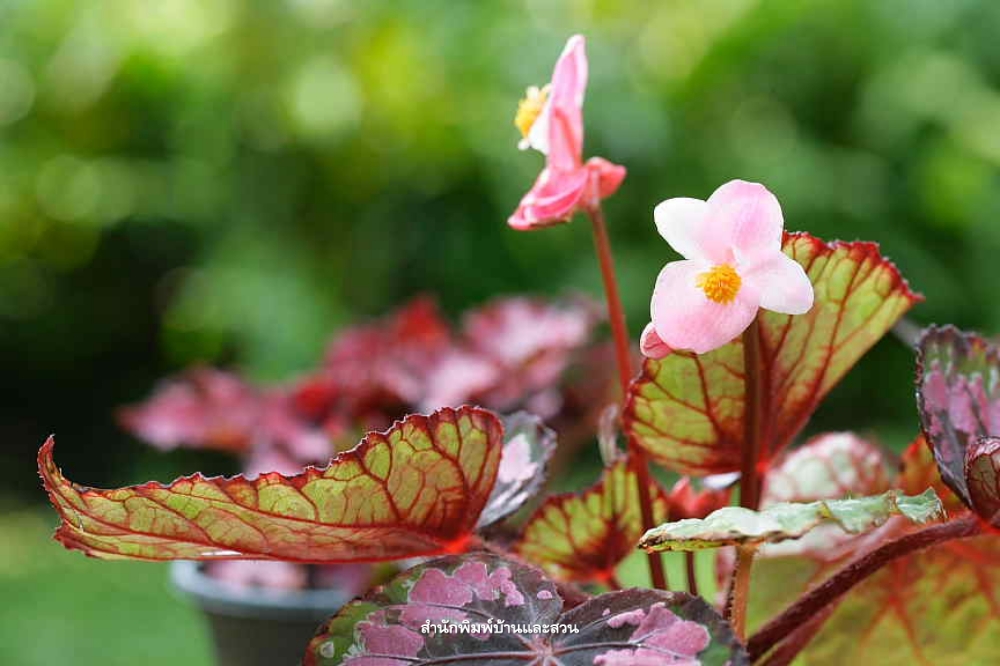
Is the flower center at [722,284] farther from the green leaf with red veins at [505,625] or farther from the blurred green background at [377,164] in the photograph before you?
the blurred green background at [377,164]

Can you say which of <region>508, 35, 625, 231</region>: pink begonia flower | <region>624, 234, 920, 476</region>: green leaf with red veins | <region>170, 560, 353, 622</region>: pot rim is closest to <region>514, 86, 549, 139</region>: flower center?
<region>508, 35, 625, 231</region>: pink begonia flower

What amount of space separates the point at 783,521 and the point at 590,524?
170 millimetres

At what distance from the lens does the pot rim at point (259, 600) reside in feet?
2.56

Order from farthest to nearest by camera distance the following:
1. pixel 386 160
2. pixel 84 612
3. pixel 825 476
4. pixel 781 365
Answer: pixel 386 160
pixel 84 612
pixel 825 476
pixel 781 365

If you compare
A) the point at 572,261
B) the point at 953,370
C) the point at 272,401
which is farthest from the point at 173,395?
the point at 572,261

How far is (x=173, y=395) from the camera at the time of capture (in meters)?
0.99

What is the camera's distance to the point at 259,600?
79cm

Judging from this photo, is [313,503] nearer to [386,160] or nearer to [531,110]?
[531,110]

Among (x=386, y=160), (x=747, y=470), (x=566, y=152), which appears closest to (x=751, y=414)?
(x=747, y=470)

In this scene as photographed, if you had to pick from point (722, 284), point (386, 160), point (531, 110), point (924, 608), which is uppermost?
point (386, 160)

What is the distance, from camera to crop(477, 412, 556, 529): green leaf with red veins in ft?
1.33

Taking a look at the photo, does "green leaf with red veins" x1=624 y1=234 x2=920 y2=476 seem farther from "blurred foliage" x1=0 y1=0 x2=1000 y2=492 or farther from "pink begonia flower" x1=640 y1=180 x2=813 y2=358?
"blurred foliage" x1=0 y1=0 x2=1000 y2=492

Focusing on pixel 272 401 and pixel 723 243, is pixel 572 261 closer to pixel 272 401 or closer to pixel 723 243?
pixel 272 401

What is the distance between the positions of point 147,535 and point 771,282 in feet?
0.69
